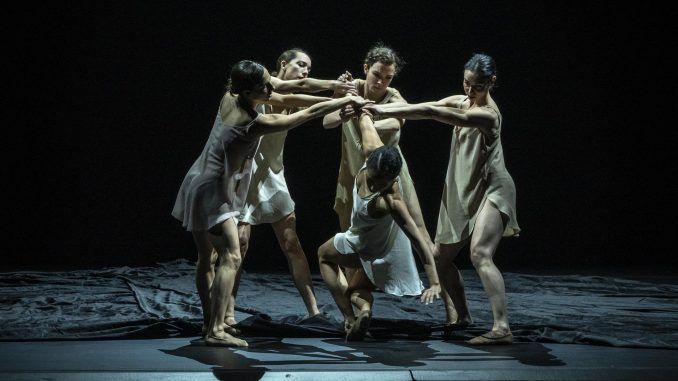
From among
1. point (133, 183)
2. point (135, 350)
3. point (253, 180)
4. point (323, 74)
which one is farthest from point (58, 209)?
point (135, 350)

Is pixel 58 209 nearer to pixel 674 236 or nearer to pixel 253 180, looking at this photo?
pixel 253 180

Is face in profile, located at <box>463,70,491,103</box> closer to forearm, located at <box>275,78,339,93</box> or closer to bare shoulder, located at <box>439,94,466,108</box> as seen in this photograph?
bare shoulder, located at <box>439,94,466,108</box>

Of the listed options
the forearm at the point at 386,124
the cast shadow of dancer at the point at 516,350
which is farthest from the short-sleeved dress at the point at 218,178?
the cast shadow of dancer at the point at 516,350

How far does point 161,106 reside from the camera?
23.9 ft

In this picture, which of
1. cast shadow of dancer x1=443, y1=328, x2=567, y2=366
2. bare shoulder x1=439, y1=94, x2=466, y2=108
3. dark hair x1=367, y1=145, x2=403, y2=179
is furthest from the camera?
bare shoulder x1=439, y1=94, x2=466, y2=108

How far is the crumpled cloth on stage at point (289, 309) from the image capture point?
4.35 metres

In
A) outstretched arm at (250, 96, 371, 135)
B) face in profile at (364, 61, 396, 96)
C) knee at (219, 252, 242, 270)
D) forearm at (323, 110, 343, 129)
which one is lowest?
knee at (219, 252, 242, 270)

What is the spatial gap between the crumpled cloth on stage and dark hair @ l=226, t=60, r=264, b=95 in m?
1.22

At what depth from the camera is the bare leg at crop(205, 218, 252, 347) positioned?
156 inches

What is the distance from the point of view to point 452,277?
4410 millimetres

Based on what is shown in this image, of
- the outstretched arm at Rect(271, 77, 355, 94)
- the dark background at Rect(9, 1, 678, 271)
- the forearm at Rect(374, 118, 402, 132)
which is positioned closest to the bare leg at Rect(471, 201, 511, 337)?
the forearm at Rect(374, 118, 402, 132)

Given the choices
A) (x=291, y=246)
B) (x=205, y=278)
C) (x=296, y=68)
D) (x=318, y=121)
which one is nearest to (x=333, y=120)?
(x=296, y=68)

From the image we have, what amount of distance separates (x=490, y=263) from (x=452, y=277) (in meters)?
0.34

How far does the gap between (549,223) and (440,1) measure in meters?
2.11
